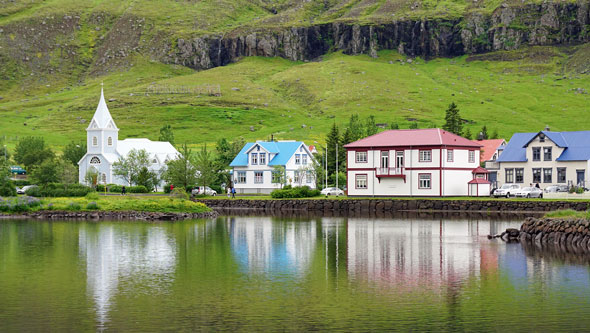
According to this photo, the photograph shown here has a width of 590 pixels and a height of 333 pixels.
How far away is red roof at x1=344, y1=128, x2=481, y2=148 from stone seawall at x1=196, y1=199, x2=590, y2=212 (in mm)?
10066

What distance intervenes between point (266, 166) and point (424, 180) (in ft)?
99.9

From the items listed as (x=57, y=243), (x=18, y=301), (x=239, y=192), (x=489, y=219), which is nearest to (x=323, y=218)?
(x=489, y=219)

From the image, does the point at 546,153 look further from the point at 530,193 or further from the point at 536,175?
the point at 530,193

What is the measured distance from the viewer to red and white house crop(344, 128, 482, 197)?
9369 centimetres

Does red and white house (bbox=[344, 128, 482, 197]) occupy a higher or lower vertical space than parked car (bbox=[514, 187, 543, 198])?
higher

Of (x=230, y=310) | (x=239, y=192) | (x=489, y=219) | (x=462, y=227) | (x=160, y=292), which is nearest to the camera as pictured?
(x=230, y=310)

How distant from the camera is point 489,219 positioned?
7181 centimetres

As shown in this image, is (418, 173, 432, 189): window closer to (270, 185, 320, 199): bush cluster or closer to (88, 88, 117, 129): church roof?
(270, 185, 320, 199): bush cluster

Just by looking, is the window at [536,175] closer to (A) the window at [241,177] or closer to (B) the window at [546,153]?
(B) the window at [546,153]

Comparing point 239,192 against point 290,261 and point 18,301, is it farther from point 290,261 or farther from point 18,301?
point 18,301

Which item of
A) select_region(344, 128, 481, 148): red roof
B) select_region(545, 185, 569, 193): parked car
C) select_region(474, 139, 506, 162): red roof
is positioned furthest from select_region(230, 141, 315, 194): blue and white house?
select_region(545, 185, 569, 193): parked car

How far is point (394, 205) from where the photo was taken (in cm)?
8744

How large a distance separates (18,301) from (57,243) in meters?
21.2

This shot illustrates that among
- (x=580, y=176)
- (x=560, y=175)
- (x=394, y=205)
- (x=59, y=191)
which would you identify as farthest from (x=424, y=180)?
(x=59, y=191)
